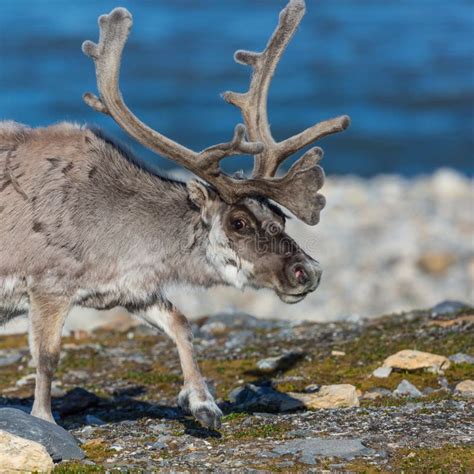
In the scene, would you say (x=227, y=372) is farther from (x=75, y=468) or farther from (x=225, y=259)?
(x=75, y=468)

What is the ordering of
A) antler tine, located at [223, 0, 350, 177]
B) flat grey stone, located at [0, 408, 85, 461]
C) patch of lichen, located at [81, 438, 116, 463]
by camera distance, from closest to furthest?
flat grey stone, located at [0, 408, 85, 461] < patch of lichen, located at [81, 438, 116, 463] < antler tine, located at [223, 0, 350, 177]

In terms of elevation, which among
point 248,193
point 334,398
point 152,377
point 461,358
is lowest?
point 334,398

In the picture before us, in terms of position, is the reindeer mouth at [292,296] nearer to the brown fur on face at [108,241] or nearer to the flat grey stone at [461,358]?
the brown fur on face at [108,241]

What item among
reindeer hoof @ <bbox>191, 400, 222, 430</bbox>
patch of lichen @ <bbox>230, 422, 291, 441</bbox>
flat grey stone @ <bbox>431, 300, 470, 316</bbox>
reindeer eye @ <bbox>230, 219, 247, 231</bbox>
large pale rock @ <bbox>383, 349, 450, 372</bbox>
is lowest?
patch of lichen @ <bbox>230, 422, 291, 441</bbox>

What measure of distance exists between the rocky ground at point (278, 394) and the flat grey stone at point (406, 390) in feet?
0.04

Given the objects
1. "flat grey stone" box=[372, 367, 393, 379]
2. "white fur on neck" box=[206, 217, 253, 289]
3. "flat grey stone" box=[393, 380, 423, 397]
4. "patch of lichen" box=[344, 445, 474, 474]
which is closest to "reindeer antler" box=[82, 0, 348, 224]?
"white fur on neck" box=[206, 217, 253, 289]

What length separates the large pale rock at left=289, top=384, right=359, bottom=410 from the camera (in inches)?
526

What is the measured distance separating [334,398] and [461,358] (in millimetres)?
2363

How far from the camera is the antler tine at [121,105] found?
12703 mm

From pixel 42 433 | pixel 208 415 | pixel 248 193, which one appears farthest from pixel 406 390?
pixel 42 433

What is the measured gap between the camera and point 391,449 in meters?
10.9

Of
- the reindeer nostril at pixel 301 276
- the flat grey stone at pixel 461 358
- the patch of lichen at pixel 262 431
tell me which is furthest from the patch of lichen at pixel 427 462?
→ the flat grey stone at pixel 461 358

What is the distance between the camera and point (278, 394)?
1391 cm

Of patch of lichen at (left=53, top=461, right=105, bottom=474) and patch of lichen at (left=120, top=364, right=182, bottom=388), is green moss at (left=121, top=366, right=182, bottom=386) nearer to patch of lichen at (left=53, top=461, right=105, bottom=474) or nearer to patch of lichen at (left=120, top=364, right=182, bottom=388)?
patch of lichen at (left=120, top=364, right=182, bottom=388)
